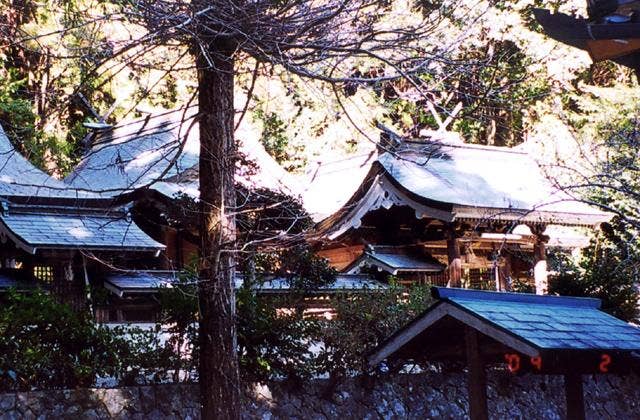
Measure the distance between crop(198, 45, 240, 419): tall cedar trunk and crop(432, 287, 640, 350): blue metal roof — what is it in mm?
1830

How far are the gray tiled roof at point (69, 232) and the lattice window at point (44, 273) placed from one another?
89 cm

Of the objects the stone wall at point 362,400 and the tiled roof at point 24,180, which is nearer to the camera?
the stone wall at point 362,400

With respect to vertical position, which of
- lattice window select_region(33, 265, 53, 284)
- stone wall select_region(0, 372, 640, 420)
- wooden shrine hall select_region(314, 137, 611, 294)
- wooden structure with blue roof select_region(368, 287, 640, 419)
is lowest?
stone wall select_region(0, 372, 640, 420)

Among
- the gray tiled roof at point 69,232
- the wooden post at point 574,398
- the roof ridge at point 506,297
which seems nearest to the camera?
the roof ridge at point 506,297

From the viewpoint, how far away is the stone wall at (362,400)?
27.6 feet

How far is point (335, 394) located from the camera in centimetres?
1014

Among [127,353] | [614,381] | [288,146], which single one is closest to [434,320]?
[127,353]

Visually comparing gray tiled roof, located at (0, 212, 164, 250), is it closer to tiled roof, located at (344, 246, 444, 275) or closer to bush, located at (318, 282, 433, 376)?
tiled roof, located at (344, 246, 444, 275)

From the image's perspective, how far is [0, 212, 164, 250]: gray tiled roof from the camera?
1506 centimetres

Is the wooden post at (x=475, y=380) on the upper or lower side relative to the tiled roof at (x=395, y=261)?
lower

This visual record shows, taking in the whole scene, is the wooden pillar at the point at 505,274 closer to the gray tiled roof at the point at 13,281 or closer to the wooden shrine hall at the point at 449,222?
the wooden shrine hall at the point at 449,222

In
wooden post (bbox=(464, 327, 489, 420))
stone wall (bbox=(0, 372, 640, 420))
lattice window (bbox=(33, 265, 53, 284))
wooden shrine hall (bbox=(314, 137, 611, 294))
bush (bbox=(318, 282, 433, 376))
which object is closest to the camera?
wooden post (bbox=(464, 327, 489, 420))

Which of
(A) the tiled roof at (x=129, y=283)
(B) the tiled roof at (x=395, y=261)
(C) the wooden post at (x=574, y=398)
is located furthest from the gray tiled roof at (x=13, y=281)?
(C) the wooden post at (x=574, y=398)

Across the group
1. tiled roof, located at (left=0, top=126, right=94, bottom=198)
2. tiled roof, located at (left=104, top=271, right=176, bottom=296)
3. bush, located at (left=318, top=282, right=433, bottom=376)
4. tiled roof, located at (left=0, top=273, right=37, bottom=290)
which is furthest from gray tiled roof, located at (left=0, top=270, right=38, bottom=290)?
bush, located at (left=318, top=282, right=433, bottom=376)
